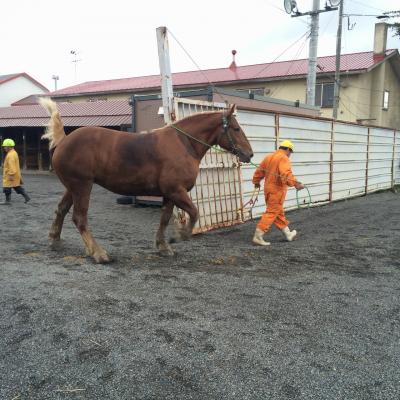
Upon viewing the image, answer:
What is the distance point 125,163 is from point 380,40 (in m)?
23.2

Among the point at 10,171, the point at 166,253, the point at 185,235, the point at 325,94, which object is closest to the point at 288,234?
the point at 185,235

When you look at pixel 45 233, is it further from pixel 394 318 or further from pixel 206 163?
pixel 394 318

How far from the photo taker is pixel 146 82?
94.0 ft

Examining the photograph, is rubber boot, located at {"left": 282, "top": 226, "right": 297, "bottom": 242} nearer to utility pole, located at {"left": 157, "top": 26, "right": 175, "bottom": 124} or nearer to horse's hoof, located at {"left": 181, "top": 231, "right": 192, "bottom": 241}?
horse's hoof, located at {"left": 181, "top": 231, "right": 192, "bottom": 241}

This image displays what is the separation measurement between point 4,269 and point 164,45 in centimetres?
442

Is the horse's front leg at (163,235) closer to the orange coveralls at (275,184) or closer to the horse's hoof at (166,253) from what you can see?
the horse's hoof at (166,253)

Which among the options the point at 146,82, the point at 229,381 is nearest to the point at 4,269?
the point at 229,381

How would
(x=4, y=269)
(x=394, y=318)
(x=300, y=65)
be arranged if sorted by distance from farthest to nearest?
(x=300, y=65), (x=4, y=269), (x=394, y=318)

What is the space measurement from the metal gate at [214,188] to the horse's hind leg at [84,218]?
6.81 feet

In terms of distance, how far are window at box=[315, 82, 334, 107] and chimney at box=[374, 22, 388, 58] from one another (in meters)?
3.72

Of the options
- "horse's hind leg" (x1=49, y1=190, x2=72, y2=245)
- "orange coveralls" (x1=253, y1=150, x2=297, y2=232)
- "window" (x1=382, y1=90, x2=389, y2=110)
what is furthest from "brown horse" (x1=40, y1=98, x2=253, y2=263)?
"window" (x1=382, y1=90, x2=389, y2=110)

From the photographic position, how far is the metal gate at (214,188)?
764 centimetres

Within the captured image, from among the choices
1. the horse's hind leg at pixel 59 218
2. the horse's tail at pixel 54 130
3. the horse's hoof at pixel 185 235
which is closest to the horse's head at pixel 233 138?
the horse's hoof at pixel 185 235

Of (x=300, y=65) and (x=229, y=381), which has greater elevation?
(x=300, y=65)
